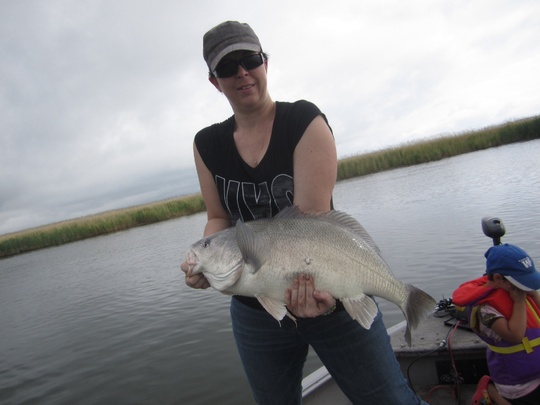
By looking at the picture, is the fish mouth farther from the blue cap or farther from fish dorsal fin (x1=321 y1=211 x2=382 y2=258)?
the blue cap

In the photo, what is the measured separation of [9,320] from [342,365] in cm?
1306

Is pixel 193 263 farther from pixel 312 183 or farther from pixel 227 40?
pixel 227 40

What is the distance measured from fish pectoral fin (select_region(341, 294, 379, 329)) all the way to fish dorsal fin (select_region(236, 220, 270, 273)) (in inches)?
19.3

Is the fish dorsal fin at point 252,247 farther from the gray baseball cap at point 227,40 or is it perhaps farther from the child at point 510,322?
the child at point 510,322

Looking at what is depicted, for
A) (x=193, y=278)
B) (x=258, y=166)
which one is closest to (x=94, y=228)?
(x=193, y=278)

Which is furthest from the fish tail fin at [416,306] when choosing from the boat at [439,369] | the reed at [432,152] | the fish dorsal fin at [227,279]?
the reed at [432,152]

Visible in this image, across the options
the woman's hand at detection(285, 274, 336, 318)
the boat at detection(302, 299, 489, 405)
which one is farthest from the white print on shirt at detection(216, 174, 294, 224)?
the boat at detection(302, 299, 489, 405)

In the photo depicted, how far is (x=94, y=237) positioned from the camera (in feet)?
102

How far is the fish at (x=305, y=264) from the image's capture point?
204cm

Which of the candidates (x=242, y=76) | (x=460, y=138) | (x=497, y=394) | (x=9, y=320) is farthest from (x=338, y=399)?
(x=460, y=138)

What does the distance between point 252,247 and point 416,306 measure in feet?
3.32

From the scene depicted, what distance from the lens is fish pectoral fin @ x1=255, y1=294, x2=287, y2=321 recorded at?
199cm

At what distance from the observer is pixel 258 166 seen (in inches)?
Result: 87.5

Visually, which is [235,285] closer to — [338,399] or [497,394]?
[338,399]
